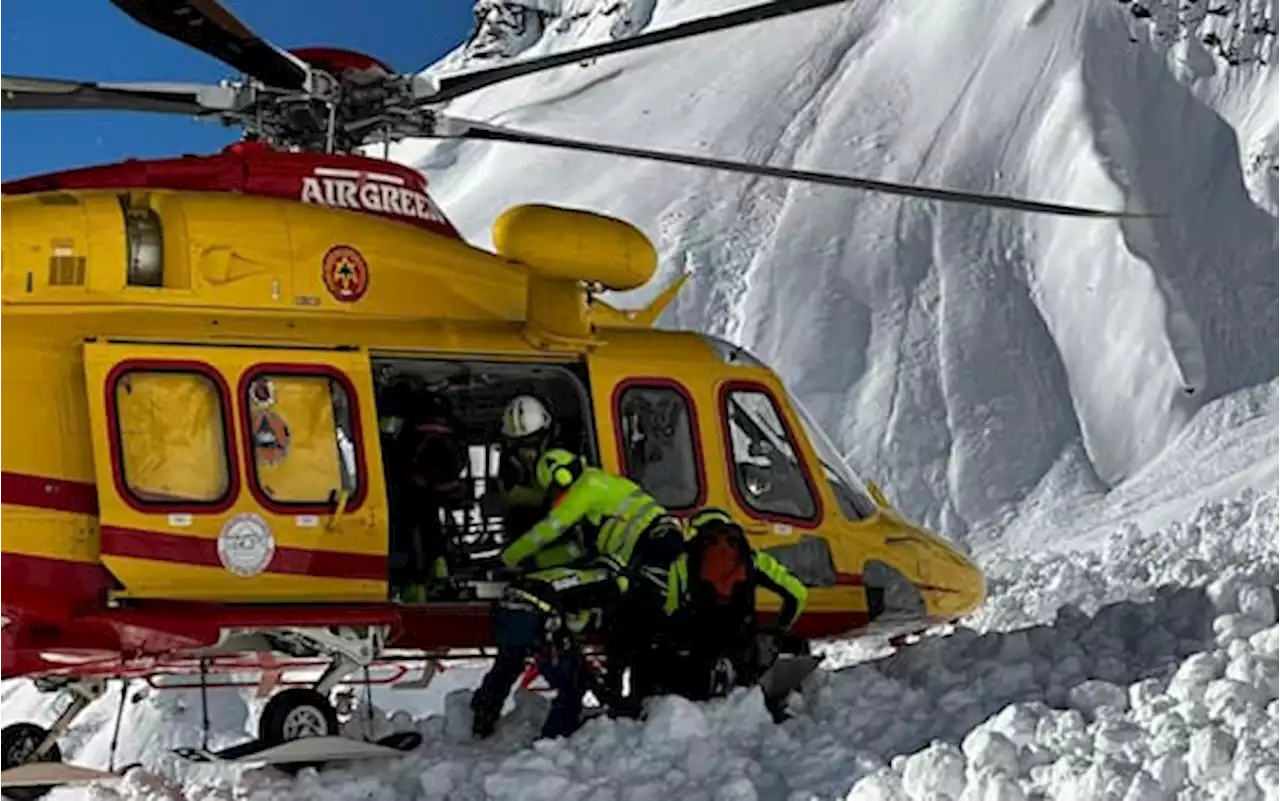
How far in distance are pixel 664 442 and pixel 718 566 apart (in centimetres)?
138

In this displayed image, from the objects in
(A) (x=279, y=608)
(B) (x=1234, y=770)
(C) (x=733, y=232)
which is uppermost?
(C) (x=733, y=232)

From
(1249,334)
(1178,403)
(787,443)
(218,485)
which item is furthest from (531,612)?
Result: (1249,334)

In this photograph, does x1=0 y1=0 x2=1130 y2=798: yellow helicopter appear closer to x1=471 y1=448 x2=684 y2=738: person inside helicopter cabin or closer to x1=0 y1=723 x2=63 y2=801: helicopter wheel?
x1=0 y1=723 x2=63 y2=801: helicopter wheel

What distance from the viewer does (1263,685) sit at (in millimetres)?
5871

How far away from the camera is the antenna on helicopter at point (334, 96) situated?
8117 millimetres

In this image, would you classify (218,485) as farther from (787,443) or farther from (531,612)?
(787,443)

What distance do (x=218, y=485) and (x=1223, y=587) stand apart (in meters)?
4.70

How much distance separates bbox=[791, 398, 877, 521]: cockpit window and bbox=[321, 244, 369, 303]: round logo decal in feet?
8.38

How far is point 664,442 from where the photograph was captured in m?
9.18

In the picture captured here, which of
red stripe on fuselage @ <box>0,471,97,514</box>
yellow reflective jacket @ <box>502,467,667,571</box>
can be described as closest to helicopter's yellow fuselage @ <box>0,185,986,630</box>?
red stripe on fuselage @ <box>0,471,97,514</box>

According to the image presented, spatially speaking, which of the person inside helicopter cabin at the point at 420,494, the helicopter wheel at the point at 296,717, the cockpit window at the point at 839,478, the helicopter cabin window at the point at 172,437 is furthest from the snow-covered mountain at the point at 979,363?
the helicopter cabin window at the point at 172,437

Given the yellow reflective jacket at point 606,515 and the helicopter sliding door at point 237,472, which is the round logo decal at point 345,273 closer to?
the helicopter sliding door at point 237,472

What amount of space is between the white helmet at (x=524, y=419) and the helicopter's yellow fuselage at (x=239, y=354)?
0.24 m

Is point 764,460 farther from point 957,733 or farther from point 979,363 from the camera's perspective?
point 979,363
